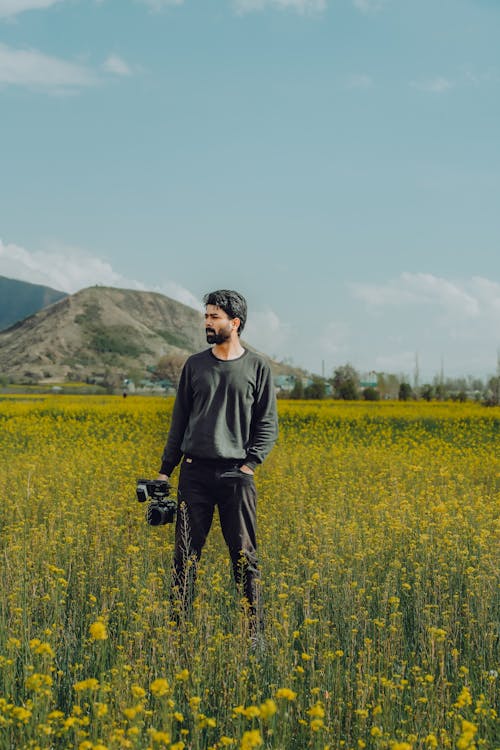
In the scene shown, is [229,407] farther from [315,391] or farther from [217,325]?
[315,391]

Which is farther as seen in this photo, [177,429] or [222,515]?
[177,429]

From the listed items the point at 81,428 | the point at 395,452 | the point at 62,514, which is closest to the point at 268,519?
the point at 62,514

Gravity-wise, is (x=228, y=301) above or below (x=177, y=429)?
above

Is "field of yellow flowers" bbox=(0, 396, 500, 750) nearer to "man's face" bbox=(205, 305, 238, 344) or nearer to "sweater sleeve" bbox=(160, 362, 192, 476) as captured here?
"sweater sleeve" bbox=(160, 362, 192, 476)

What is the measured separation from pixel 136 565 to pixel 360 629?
1.86 m

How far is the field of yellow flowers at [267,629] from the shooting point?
3.41 metres

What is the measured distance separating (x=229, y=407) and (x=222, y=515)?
2.26ft

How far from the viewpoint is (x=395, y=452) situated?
16906mm

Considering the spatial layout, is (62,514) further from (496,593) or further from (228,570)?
(496,593)

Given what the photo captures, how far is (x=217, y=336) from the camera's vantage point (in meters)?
4.84

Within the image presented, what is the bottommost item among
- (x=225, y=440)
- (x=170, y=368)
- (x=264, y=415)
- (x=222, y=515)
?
(x=222, y=515)

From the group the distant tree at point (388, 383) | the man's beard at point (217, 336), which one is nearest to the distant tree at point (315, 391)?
the distant tree at point (388, 383)

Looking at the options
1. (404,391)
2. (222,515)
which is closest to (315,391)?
(404,391)

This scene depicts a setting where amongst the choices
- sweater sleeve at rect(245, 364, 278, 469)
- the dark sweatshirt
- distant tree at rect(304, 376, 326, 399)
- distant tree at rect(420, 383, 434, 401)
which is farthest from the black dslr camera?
distant tree at rect(420, 383, 434, 401)
